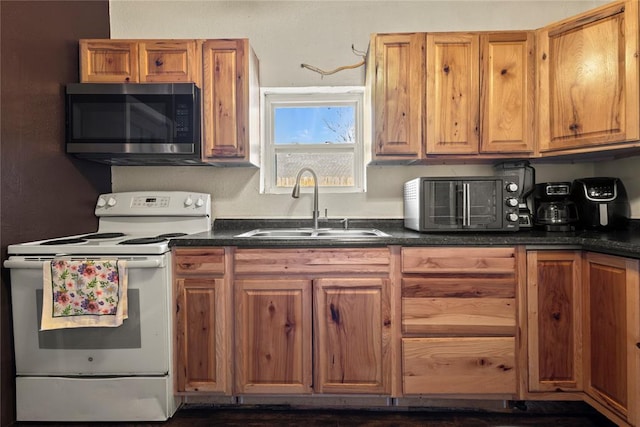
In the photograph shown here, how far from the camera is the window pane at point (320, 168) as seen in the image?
2518 mm

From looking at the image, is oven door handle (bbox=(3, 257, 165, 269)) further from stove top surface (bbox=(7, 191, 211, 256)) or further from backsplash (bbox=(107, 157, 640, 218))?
backsplash (bbox=(107, 157, 640, 218))

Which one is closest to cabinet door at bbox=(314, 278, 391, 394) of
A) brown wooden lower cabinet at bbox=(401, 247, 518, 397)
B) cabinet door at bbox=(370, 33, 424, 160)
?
brown wooden lower cabinet at bbox=(401, 247, 518, 397)

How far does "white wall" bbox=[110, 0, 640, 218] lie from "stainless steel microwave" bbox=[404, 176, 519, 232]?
48cm

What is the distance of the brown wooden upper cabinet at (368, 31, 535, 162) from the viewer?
2.03 metres

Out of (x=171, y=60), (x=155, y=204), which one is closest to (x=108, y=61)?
(x=171, y=60)

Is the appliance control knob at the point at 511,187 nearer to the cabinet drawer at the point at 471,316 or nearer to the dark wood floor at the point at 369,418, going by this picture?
the cabinet drawer at the point at 471,316

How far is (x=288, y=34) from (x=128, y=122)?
122 cm

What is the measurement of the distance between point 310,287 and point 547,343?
3.98 feet

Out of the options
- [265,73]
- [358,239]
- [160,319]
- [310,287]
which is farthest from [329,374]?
[265,73]

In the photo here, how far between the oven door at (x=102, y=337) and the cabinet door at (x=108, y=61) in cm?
116

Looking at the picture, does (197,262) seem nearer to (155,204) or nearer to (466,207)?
(155,204)

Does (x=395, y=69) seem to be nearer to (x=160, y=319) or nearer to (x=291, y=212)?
(x=291, y=212)

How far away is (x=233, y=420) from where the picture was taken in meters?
1.85

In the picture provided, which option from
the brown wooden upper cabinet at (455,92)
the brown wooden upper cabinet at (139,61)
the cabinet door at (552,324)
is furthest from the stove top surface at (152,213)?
the cabinet door at (552,324)
